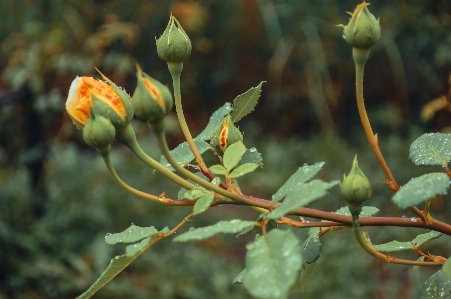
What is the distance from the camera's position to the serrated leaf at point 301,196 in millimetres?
344

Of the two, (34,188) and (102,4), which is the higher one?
(102,4)

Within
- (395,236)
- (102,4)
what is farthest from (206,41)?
(395,236)

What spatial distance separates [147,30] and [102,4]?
505 mm

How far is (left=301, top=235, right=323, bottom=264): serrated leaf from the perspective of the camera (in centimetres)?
50

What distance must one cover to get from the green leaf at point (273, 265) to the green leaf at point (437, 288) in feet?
0.62

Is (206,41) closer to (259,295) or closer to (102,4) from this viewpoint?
(102,4)

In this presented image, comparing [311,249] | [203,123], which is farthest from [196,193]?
[203,123]

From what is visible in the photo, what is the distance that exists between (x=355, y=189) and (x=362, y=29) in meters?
0.14

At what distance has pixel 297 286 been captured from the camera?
64cm

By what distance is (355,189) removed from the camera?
0.40 m

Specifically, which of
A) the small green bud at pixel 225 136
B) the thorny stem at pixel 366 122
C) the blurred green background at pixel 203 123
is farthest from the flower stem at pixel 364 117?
the blurred green background at pixel 203 123

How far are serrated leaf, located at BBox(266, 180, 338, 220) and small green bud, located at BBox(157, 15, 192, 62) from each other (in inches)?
8.2

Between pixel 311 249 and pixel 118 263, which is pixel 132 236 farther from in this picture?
pixel 311 249

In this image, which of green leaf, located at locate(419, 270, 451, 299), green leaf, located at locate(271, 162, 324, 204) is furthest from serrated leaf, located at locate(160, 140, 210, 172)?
green leaf, located at locate(419, 270, 451, 299)
